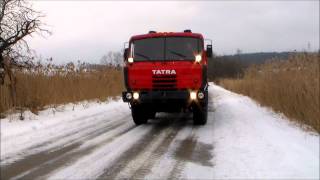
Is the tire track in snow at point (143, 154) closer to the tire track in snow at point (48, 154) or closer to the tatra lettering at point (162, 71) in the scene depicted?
the tire track in snow at point (48, 154)

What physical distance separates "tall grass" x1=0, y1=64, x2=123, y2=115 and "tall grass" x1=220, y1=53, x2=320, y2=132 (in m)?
7.03

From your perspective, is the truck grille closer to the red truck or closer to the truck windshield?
the red truck

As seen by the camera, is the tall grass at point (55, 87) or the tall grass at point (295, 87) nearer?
the tall grass at point (295, 87)

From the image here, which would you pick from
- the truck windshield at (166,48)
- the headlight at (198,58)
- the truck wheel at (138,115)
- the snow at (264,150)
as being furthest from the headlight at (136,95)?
the snow at (264,150)

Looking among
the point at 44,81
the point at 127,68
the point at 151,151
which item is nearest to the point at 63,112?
the point at 44,81

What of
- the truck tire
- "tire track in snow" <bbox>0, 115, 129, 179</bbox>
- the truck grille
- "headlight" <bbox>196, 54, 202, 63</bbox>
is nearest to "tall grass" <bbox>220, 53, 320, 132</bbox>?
the truck tire

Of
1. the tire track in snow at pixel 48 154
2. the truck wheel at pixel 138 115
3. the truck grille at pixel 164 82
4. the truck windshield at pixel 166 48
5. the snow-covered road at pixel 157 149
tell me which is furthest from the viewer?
the truck wheel at pixel 138 115

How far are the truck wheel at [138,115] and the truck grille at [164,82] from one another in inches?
37.7

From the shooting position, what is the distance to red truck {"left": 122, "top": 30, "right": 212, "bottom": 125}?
11875 millimetres

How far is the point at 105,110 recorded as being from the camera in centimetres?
1691

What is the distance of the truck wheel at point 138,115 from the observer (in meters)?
12.8

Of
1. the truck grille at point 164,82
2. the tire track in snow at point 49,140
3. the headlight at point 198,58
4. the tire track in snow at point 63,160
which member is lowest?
the tire track in snow at point 63,160

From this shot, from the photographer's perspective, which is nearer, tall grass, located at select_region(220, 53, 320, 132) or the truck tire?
tall grass, located at select_region(220, 53, 320, 132)

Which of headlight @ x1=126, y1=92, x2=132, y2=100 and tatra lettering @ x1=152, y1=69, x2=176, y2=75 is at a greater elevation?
tatra lettering @ x1=152, y1=69, x2=176, y2=75
